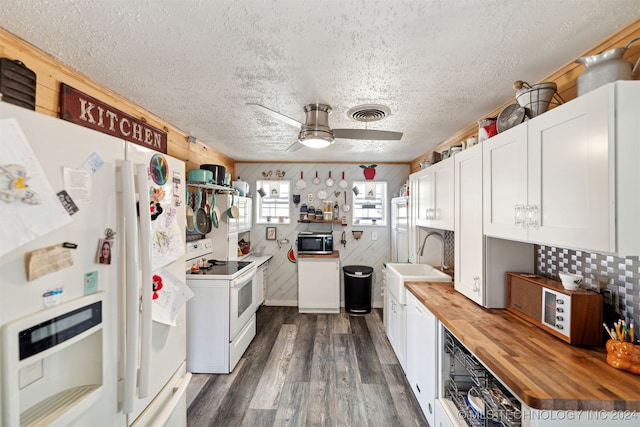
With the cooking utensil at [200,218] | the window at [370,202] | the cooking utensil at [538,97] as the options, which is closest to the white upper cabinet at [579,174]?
the cooking utensil at [538,97]

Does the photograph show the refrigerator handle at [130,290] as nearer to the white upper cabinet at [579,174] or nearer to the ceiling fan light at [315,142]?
the ceiling fan light at [315,142]

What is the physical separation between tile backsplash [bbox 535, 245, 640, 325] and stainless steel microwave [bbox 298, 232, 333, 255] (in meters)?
2.72

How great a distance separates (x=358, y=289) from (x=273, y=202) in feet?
6.45

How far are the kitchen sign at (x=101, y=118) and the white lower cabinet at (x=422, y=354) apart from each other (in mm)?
2554

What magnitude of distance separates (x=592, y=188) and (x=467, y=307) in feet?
3.52

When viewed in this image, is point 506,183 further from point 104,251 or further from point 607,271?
point 104,251

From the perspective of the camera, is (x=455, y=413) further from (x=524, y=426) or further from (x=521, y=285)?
(x=521, y=285)

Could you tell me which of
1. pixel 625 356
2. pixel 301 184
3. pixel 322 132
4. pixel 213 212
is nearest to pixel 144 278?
pixel 322 132

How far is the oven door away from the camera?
2.56 meters

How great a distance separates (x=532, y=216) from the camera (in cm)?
130

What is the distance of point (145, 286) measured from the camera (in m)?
0.95

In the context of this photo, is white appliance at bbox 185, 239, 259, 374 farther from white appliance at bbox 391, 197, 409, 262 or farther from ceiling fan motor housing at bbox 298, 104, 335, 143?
white appliance at bbox 391, 197, 409, 262

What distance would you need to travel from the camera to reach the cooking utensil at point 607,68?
3.34 ft

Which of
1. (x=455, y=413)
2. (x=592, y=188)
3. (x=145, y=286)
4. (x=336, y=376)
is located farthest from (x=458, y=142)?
(x=145, y=286)
